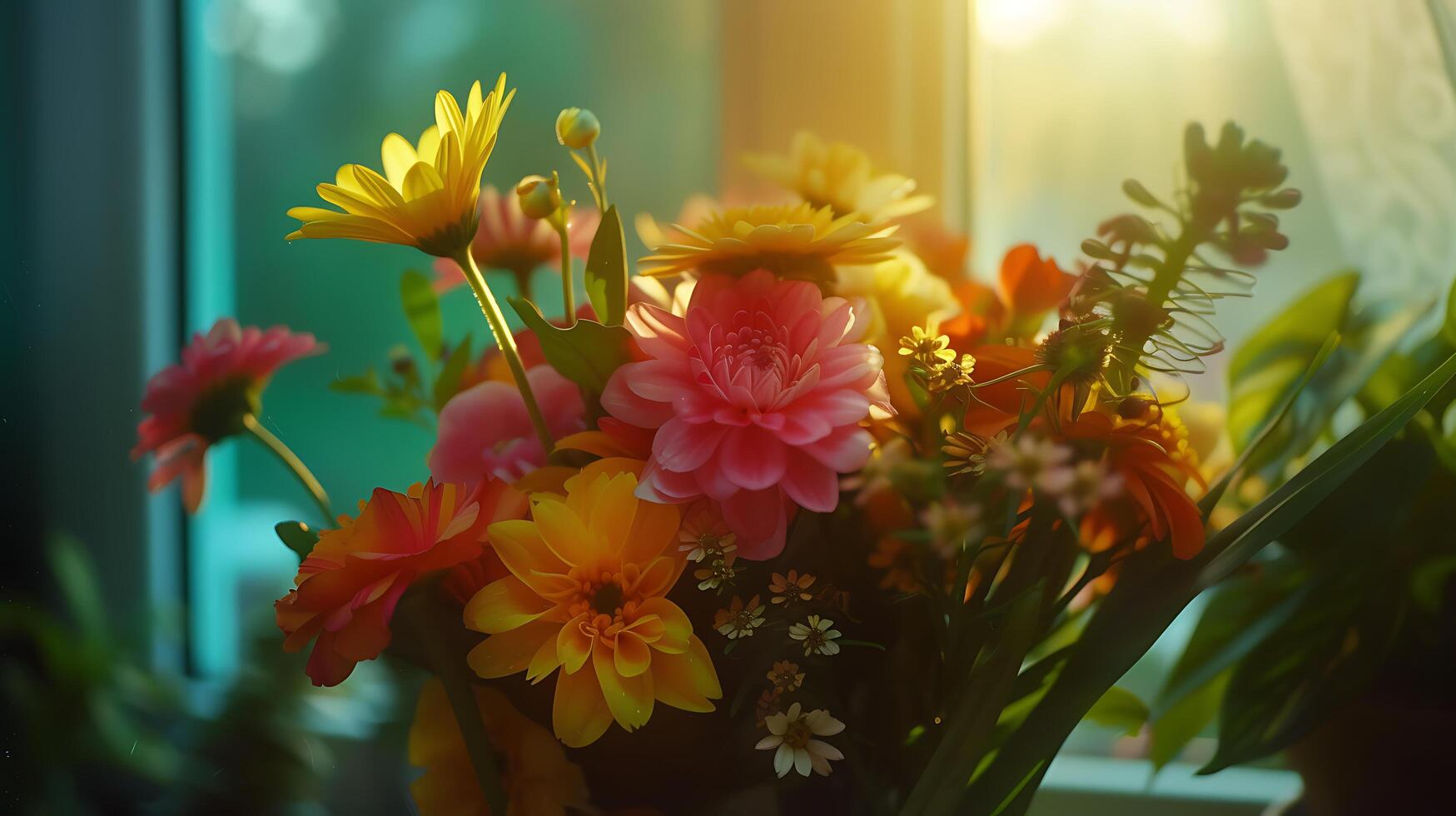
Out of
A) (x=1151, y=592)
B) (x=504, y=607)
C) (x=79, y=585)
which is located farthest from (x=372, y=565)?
(x=79, y=585)

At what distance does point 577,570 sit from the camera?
26cm

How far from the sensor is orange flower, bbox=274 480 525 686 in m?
0.25

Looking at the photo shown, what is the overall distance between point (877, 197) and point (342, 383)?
25 centimetres

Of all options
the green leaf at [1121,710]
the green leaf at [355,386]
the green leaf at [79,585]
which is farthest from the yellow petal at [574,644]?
the green leaf at [79,585]

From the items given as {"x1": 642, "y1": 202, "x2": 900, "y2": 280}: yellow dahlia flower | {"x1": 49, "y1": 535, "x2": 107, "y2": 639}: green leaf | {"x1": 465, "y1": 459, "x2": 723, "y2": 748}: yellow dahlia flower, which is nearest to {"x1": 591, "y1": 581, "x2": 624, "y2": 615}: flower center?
{"x1": 465, "y1": 459, "x2": 723, "y2": 748}: yellow dahlia flower

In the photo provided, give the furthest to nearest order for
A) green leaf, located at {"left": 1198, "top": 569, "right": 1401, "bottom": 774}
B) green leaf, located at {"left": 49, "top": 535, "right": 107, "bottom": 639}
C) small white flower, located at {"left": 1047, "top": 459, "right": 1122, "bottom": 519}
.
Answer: green leaf, located at {"left": 49, "top": 535, "right": 107, "bottom": 639} → green leaf, located at {"left": 1198, "top": 569, "right": 1401, "bottom": 774} → small white flower, located at {"left": 1047, "top": 459, "right": 1122, "bottom": 519}

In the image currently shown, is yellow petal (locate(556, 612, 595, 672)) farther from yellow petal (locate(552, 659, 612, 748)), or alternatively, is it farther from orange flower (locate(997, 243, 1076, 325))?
orange flower (locate(997, 243, 1076, 325))

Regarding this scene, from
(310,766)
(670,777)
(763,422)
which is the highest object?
(763,422)

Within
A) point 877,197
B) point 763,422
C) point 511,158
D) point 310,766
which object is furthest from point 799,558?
point 310,766

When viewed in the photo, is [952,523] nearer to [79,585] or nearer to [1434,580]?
[1434,580]

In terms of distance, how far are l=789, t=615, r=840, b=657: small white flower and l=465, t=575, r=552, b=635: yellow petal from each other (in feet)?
0.24

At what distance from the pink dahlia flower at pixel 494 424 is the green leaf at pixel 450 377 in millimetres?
42

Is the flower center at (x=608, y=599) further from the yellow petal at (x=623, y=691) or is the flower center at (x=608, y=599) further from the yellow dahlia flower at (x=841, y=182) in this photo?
the yellow dahlia flower at (x=841, y=182)

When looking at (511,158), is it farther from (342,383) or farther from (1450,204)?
(1450,204)
